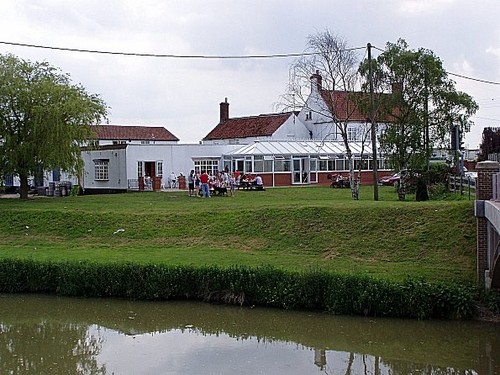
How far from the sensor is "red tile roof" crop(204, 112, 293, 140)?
200 ft

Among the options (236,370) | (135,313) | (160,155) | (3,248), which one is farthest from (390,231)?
(160,155)

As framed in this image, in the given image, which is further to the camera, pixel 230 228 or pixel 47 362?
pixel 230 228

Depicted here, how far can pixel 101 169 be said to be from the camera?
4956cm

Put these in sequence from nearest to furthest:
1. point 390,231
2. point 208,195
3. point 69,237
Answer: point 390,231, point 69,237, point 208,195

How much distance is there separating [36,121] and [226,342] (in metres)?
22.2

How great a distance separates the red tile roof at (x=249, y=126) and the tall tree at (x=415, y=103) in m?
26.9

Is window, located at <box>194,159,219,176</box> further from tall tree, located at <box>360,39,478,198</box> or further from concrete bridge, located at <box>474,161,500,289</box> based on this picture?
concrete bridge, located at <box>474,161,500,289</box>

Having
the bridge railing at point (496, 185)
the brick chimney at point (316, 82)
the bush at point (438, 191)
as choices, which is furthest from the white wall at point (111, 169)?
the bridge railing at point (496, 185)

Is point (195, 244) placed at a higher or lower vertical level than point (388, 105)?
lower

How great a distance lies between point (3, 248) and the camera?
86.2 feet

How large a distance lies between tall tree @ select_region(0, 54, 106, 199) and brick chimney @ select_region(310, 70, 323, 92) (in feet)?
37.3

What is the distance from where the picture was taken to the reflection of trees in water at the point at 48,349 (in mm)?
14172

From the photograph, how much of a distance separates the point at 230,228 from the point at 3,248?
7.97m

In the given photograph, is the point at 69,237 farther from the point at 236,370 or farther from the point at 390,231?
the point at 236,370
